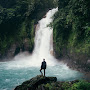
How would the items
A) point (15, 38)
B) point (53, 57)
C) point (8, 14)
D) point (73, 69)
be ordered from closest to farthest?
point (73, 69)
point (53, 57)
point (8, 14)
point (15, 38)

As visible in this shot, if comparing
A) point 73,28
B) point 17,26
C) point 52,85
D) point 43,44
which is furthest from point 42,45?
point 52,85

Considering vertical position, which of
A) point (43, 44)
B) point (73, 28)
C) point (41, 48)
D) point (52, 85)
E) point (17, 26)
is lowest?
point (52, 85)

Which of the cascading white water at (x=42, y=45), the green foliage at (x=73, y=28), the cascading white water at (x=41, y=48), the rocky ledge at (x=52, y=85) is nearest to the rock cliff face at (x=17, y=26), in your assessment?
the cascading white water at (x=41, y=48)

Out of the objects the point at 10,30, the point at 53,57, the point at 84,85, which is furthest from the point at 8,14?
the point at 84,85

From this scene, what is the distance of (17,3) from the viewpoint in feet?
76.4

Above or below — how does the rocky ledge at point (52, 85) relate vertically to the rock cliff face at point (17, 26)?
below

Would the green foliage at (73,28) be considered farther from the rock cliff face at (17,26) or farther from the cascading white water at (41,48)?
the rock cliff face at (17,26)

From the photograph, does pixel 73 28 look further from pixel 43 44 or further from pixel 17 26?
pixel 17 26

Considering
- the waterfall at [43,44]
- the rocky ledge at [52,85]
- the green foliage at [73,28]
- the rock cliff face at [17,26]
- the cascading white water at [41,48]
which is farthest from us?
the rock cliff face at [17,26]

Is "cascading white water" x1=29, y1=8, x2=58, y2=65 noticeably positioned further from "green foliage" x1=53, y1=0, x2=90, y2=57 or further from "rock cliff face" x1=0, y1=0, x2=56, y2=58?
"green foliage" x1=53, y1=0, x2=90, y2=57

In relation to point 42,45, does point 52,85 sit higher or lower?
lower

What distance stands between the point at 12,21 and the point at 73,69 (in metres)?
13.1

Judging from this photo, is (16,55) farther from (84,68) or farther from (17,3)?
(84,68)

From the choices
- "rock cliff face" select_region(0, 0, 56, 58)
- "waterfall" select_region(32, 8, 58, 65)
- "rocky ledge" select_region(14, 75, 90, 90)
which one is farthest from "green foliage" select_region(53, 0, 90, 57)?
"rock cliff face" select_region(0, 0, 56, 58)
